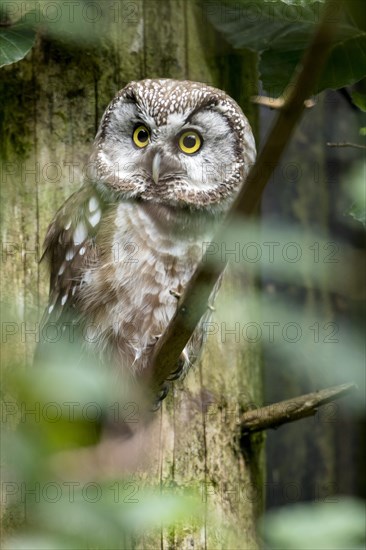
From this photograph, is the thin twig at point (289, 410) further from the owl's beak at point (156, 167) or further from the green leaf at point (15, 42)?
the green leaf at point (15, 42)

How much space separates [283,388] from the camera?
12.7 ft

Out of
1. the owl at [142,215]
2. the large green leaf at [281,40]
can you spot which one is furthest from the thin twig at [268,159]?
the large green leaf at [281,40]

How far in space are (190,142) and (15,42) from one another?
2.14ft

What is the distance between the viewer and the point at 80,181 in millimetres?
2830

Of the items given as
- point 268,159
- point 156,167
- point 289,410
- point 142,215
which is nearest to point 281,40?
point 156,167

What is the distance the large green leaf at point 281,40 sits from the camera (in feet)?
8.91

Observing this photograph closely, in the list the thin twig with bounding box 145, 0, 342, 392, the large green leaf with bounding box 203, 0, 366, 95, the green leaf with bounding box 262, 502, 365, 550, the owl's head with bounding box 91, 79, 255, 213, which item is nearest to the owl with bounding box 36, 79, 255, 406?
the owl's head with bounding box 91, 79, 255, 213

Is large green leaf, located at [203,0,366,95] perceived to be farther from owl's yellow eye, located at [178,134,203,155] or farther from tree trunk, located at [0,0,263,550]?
owl's yellow eye, located at [178,134,203,155]

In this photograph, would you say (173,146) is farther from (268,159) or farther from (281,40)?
(268,159)

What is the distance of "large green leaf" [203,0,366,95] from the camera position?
2.71 meters

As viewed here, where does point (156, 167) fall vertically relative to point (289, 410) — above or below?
above

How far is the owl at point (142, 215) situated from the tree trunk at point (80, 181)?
95 mm

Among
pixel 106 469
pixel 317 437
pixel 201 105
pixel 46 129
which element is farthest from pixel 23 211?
pixel 317 437

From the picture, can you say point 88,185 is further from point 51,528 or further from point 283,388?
point 51,528
